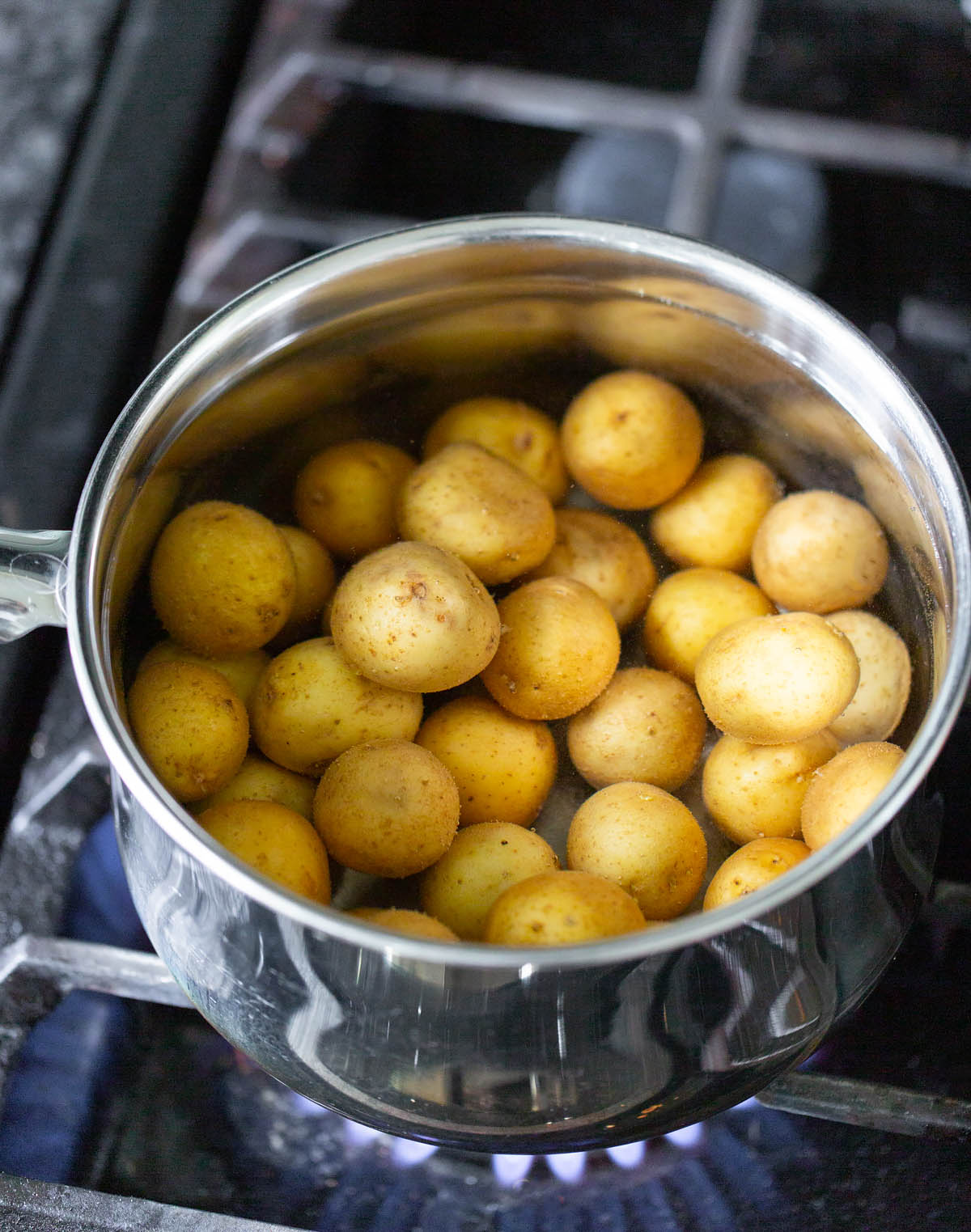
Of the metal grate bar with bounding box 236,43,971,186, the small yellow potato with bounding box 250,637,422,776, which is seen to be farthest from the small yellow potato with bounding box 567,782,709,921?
the metal grate bar with bounding box 236,43,971,186

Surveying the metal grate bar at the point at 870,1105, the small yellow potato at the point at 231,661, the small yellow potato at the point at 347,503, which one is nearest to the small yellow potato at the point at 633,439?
the small yellow potato at the point at 347,503

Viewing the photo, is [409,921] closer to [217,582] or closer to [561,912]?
[561,912]

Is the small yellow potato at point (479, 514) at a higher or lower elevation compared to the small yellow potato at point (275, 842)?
higher

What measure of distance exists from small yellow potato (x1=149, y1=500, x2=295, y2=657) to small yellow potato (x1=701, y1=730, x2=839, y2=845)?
0.24 meters

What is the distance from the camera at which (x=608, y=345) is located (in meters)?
0.69

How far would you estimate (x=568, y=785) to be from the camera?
0.61 m

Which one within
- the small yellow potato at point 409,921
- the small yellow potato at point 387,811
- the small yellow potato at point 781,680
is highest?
the small yellow potato at point 781,680

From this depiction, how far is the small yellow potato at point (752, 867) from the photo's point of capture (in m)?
0.52

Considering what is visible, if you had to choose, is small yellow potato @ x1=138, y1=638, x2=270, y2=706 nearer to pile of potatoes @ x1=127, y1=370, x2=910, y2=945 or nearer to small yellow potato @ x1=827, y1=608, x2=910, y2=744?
pile of potatoes @ x1=127, y1=370, x2=910, y2=945

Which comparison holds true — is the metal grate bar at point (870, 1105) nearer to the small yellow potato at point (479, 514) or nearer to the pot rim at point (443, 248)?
the pot rim at point (443, 248)

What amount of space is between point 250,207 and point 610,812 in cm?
71

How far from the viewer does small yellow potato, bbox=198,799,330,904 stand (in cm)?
50

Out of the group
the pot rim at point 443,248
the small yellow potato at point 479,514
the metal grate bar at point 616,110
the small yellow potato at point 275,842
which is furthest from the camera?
the metal grate bar at point 616,110

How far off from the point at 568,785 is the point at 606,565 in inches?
5.0
